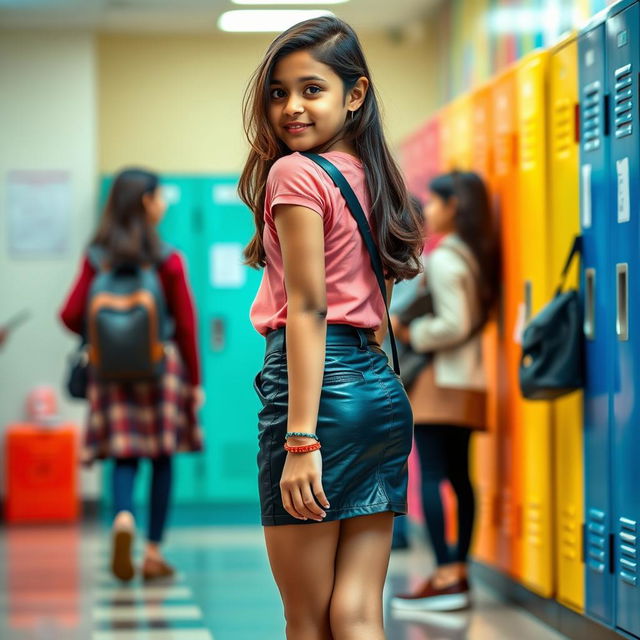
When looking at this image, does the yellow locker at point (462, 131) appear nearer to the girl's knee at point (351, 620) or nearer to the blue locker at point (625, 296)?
the blue locker at point (625, 296)

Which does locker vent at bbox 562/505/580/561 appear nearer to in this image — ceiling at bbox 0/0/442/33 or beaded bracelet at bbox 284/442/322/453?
beaded bracelet at bbox 284/442/322/453

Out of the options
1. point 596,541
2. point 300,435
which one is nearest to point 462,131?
point 596,541

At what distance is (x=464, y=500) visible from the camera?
434 centimetres

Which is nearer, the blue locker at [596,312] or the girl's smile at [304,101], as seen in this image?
the girl's smile at [304,101]

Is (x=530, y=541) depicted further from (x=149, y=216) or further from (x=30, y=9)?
(x=30, y=9)

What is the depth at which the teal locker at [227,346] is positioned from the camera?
743 cm

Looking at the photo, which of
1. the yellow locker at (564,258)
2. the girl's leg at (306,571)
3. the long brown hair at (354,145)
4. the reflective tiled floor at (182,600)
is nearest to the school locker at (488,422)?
the reflective tiled floor at (182,600)

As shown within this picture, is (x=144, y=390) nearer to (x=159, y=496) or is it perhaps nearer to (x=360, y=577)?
(x=159, y=496)

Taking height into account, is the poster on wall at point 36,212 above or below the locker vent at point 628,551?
above

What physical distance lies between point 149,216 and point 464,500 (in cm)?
164

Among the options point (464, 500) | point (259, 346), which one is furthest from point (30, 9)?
point (464, 500)

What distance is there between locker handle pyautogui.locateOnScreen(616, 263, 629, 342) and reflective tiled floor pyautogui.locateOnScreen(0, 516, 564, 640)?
1.08 m

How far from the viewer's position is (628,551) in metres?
3.15

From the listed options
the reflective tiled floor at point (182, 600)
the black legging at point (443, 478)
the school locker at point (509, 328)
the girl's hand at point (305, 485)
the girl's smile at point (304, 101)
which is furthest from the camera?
the black legging at point (443, 478)
